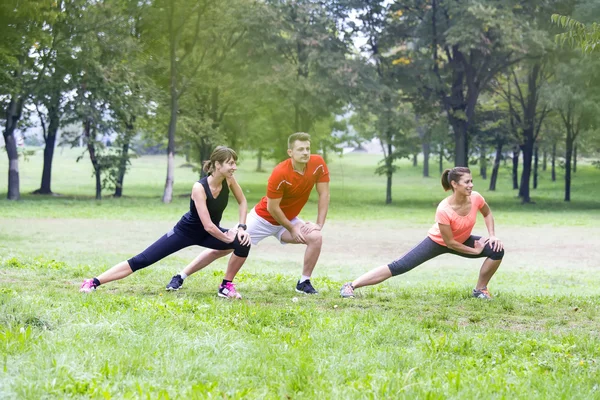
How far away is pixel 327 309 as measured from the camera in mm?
7461

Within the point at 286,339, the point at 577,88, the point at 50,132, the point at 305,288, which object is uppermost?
the point at 577,88

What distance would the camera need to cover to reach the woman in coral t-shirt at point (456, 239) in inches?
325

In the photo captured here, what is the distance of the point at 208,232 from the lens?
8.16 metres

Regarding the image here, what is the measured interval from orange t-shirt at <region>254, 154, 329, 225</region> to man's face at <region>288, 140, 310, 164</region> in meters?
0.17

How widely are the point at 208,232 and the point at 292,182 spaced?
1.08 m

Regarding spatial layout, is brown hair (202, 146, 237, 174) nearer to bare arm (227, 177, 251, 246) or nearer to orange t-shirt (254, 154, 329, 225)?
bare arm (227, 177, 251, 246)

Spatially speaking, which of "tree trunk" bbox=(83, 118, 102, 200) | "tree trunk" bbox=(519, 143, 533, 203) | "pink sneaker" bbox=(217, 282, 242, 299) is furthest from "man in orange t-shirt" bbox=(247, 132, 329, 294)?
"tree trunk" bbox=(519, 143, 533, 203)

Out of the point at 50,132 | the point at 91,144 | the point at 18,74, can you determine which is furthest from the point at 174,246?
the point at 50,132

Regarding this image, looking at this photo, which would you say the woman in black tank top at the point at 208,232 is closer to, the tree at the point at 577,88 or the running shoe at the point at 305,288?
the running shoe at the point at 305,288

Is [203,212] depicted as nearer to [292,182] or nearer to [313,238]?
[292,182]

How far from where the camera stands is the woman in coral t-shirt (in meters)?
8.25

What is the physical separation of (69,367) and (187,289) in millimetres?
4489

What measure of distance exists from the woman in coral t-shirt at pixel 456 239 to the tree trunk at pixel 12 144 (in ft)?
93.5

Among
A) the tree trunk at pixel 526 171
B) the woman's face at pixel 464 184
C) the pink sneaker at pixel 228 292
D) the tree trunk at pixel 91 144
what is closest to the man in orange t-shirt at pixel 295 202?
the pink sneaker at pixel 228 292
